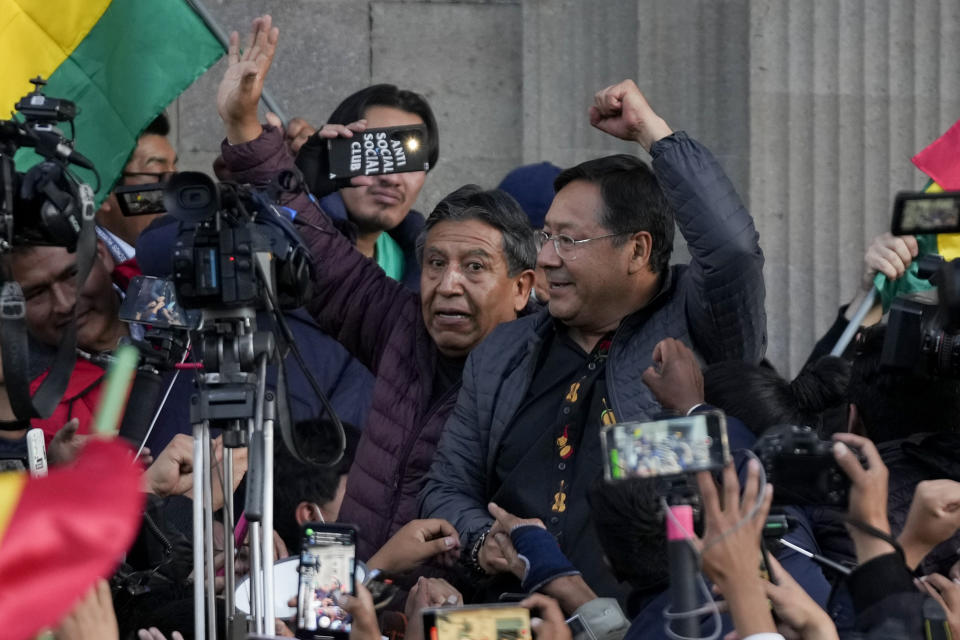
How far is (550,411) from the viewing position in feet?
15.8

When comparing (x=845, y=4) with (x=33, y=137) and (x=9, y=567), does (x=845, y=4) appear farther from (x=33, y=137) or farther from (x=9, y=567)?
(x=9, y=567)

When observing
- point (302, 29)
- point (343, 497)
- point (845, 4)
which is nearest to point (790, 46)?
point (845, 4)

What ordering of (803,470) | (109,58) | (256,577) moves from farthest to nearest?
(109,58) → (256,577) → (803,470)

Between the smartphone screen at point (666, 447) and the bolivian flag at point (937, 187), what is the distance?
2564 mm

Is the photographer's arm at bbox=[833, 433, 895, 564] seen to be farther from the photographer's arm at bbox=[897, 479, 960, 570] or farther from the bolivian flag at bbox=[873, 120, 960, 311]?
the bolivian flag at bbox=[873, 120, 960, 311]

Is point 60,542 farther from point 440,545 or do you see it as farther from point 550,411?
point 550,411

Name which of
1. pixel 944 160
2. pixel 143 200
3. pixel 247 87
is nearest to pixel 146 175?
pixel 247 87

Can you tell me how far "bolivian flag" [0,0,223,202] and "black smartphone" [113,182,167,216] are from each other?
1257 millimetres

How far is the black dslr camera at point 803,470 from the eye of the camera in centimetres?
352

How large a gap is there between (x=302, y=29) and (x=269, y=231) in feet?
12.1

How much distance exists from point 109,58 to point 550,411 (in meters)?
2.11

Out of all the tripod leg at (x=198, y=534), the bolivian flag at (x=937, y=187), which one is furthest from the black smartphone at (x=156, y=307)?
the bolivian flag at (x=937, y=187)

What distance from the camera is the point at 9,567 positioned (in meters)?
2.33

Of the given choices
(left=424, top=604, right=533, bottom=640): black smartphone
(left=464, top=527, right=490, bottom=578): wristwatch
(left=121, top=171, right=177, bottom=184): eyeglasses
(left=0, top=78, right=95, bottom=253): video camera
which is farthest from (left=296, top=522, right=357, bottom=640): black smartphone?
(left=121, top=171, right=177, bottom=184): eyeglasses
